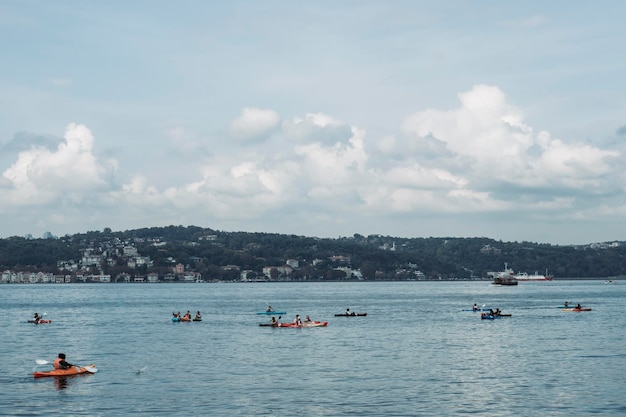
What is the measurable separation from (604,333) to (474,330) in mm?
14364

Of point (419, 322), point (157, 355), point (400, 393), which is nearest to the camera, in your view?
point (400, 393)

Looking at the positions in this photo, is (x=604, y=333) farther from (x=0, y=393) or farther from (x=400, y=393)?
(x=0, y=393)

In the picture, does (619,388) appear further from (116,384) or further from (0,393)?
(0,393)

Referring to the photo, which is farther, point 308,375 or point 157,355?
point 157,355

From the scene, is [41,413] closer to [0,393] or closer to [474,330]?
[0,393]

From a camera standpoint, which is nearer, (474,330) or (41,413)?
(41,413)

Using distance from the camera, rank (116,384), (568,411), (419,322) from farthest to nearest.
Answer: (419,322) → (116,384) → (568,411)

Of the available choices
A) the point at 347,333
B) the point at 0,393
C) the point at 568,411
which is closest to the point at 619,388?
the point at 568,411

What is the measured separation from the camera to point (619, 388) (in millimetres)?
53000

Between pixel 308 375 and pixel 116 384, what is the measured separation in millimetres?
13106

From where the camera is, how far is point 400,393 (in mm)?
51688

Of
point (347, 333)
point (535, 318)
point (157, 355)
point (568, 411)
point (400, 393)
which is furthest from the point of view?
point (535, 318)

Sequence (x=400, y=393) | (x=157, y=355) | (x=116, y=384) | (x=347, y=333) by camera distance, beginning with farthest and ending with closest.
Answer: (x=347, y=333)
(x=157, y=355)
(x=116, y=384)
(x=400, y=393)

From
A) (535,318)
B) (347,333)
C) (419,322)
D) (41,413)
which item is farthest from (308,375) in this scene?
(535,318)
